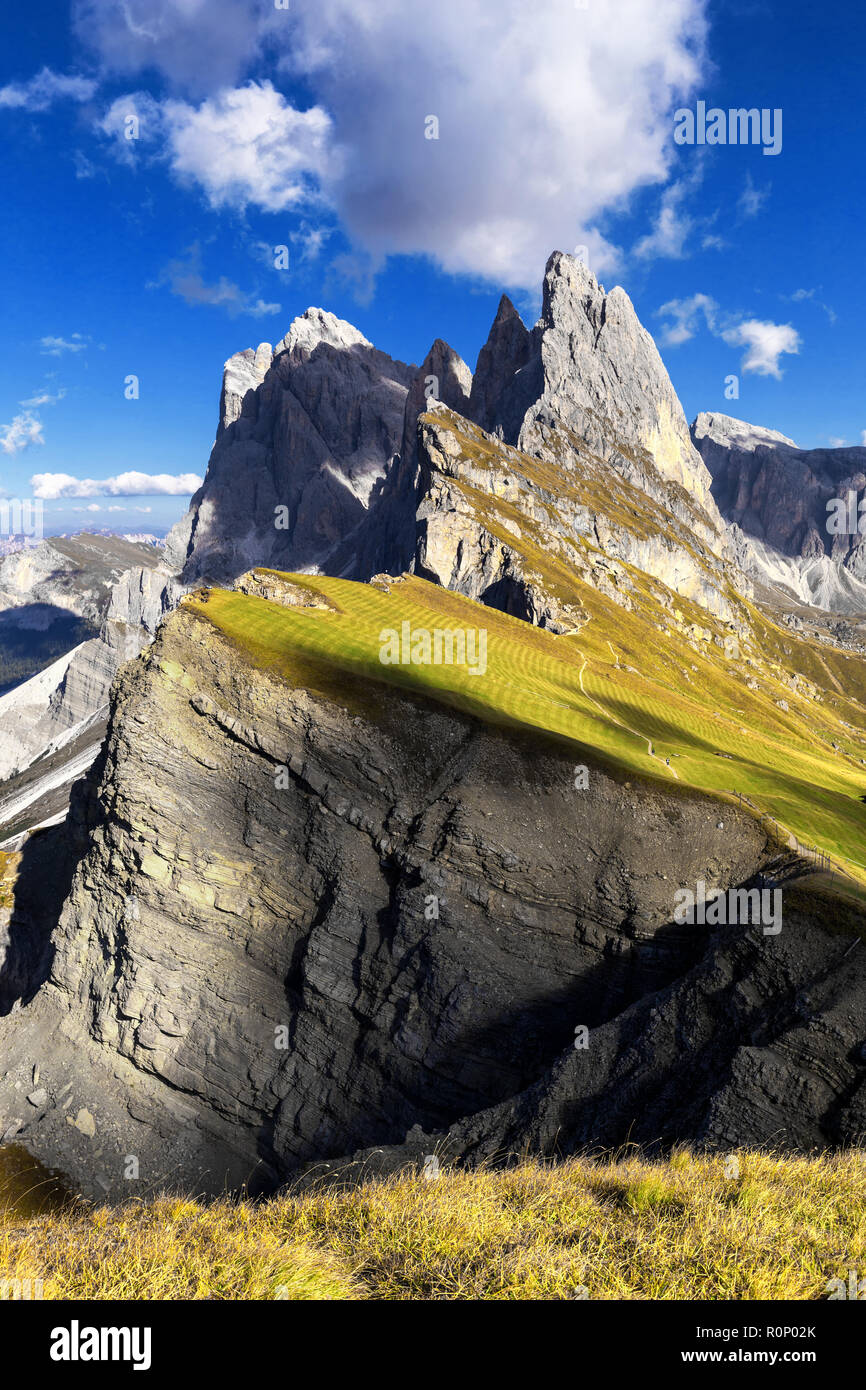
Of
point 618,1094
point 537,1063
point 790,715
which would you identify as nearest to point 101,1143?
point 537,1063

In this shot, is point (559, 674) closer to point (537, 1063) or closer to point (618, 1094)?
point (537, 1063)

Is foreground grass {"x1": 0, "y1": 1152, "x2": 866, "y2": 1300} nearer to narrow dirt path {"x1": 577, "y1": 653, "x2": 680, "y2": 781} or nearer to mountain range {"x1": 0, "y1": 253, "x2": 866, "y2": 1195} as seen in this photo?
mountain range {"x1": 0, "y1": 253, "x2": 866, "y2": 1195}

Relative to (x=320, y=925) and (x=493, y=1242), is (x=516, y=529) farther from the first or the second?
(x=493, y=1242)

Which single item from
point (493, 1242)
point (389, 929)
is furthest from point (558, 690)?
point (493, 1242)

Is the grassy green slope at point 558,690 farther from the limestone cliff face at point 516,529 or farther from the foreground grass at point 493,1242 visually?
the foreground grass at point 493,1242

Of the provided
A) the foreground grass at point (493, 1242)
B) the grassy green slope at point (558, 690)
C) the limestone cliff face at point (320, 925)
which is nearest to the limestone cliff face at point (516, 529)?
the grassy green slope at point (558, 690)
